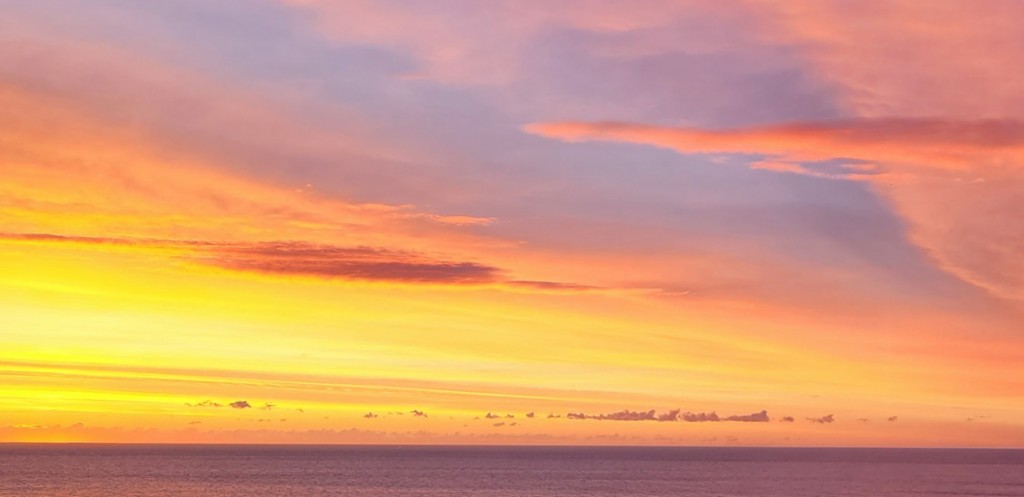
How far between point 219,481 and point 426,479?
103ft

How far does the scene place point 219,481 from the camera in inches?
5733

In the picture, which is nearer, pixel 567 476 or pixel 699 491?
pixel 699 491

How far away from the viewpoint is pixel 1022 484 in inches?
6112

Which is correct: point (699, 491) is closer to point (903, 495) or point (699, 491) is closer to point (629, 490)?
point (629, 490)

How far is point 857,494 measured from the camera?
409 ft

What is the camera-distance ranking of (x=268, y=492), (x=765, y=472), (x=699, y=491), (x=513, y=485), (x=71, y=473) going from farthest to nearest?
(x=765, y=472)
(x=71, y=473)
(x=513, y=485)
(x=699, y=491)
(x=268, y=492)

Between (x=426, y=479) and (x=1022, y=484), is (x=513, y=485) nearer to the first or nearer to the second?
(x=426, y=479)

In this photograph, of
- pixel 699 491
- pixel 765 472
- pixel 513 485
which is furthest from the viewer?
pixel 765 472

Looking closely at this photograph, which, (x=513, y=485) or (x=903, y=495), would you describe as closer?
(x=903, y=495)

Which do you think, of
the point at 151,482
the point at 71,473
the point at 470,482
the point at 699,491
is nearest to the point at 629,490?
the point at 699,491

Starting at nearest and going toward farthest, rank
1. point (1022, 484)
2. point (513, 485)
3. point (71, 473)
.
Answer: point (513, 485) → point (1022, 484) → point (71, 473)

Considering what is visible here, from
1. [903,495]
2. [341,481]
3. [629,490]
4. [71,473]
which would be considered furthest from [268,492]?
[903,495]

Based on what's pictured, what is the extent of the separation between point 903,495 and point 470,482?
197 feet

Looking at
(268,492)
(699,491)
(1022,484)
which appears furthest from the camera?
(1022,484)
